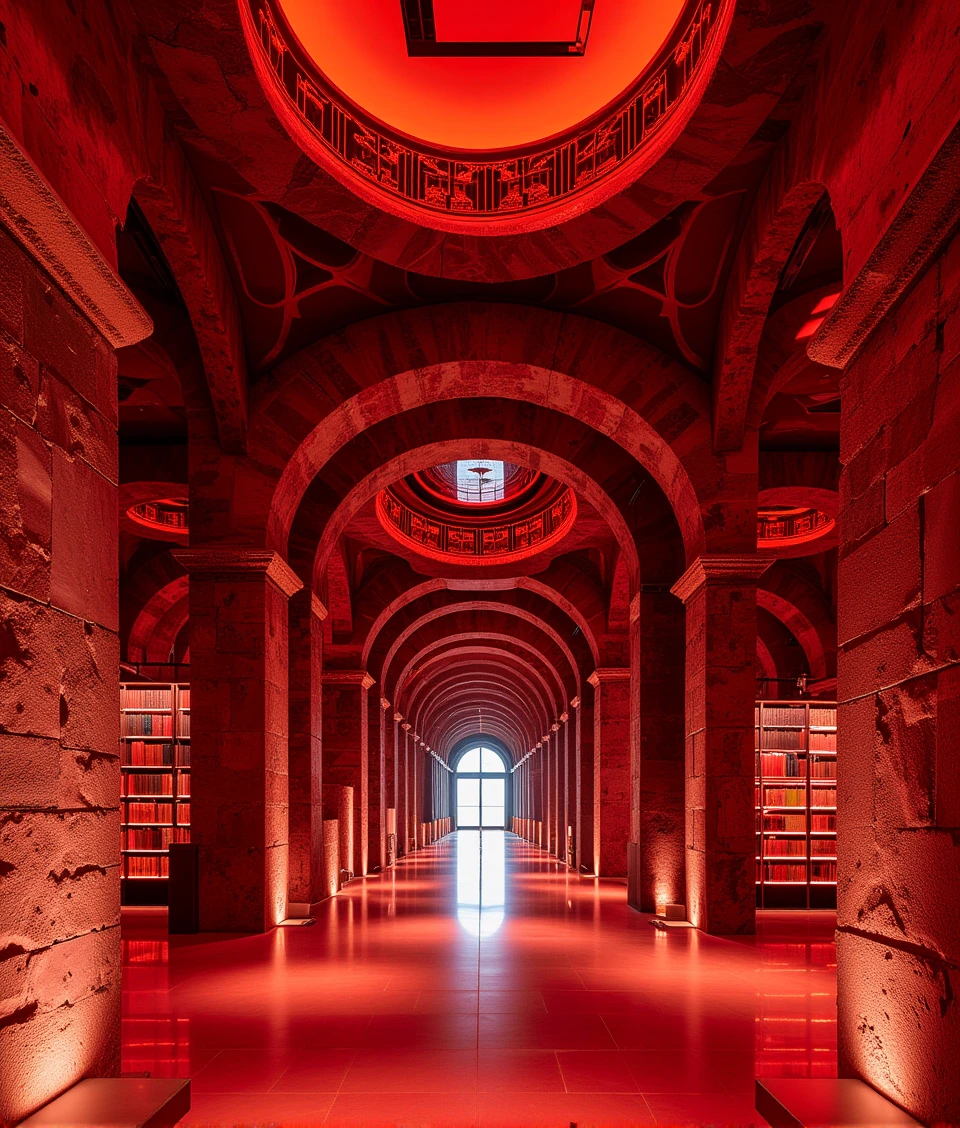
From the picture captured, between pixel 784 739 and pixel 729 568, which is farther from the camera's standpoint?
pixel 784 739

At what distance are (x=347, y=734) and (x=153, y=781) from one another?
544cm

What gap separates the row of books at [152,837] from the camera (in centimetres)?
1255

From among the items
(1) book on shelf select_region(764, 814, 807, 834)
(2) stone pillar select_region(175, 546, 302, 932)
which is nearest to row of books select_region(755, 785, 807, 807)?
(1) book on shelf select_region(764, 814, 807, 834)

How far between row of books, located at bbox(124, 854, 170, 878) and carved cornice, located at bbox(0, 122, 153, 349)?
9.07m

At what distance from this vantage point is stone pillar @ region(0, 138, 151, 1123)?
391 cm

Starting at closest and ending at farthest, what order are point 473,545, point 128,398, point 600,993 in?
point 600,993 < point 128,398 < point 473,545

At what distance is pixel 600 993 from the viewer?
23.6 feet

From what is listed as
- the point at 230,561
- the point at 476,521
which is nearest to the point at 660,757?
the point at 230,561

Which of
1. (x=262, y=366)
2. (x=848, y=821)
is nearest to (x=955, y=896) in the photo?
(x=848, y=821)

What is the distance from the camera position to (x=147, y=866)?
12.7m

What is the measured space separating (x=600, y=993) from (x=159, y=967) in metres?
3.46

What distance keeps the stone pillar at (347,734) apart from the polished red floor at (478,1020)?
20.9ft

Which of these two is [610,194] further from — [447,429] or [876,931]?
[876,931]

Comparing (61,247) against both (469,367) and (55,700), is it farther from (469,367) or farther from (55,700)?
(469,367)
